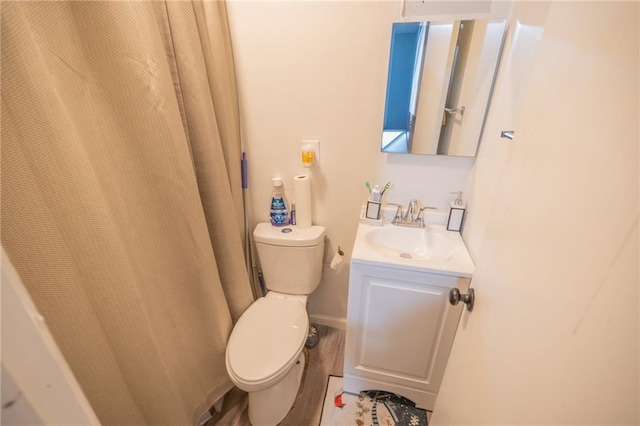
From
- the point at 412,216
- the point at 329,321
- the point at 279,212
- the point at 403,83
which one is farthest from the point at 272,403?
the point at 403,83

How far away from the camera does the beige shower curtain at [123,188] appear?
21.0 inches

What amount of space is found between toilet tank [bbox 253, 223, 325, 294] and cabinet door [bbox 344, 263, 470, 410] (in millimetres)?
334

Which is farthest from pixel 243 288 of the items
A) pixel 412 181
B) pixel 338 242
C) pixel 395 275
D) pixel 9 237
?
pixel 412 181

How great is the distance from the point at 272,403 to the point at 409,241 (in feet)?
3.14

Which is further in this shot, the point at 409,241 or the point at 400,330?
the point at 409,241

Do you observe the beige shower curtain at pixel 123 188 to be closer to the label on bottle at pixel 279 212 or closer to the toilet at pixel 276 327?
the toilet at pixel 276 327

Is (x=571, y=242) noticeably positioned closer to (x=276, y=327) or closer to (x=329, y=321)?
(x=276, y=327)

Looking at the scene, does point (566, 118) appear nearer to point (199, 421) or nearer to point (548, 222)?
point (548, 222)

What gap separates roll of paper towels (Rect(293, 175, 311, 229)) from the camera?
1.29m

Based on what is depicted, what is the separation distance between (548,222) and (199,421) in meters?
1.47

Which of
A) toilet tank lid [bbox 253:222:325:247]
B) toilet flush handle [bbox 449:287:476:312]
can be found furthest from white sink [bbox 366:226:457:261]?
toilet flush handle [bbox 449:287:476:312]

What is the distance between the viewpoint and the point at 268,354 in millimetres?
1063

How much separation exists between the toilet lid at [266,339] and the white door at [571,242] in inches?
27.4

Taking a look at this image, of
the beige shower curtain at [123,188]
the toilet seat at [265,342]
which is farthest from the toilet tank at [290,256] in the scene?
the beige shower curtain at [123,188]
